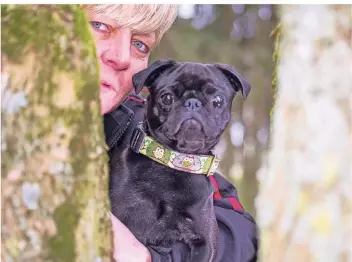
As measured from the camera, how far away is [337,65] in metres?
1.49

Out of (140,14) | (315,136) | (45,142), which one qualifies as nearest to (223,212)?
(140,14)

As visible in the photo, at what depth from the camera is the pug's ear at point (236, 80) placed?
235cm

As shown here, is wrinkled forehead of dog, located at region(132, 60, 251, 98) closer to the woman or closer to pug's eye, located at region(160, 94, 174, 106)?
pug's eye, located at region(160, 94, 174, 106)

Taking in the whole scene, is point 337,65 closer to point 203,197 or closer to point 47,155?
point 47,155

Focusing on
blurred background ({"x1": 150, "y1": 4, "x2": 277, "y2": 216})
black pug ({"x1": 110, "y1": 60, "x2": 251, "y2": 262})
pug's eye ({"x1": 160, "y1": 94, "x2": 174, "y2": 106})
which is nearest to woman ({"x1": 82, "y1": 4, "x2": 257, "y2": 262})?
black pug ({"x1": 110, "y1": 60, "x2": 251, "y2": 262})

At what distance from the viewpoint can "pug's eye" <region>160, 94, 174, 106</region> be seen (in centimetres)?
230

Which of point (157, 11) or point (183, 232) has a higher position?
point (157, 11)

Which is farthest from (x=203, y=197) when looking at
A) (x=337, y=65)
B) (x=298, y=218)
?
(x=337, y=65)

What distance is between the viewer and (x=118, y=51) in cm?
239

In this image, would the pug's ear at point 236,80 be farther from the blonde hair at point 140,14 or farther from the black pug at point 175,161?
the blonde hair at point 140,14

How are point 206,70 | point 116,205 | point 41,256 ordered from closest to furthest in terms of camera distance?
point 41,256, point 116,205, point 206,70

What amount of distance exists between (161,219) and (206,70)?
0.66m

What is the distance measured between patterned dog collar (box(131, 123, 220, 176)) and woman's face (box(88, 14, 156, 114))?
0.23 metres

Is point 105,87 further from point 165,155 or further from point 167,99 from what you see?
point 165,155
